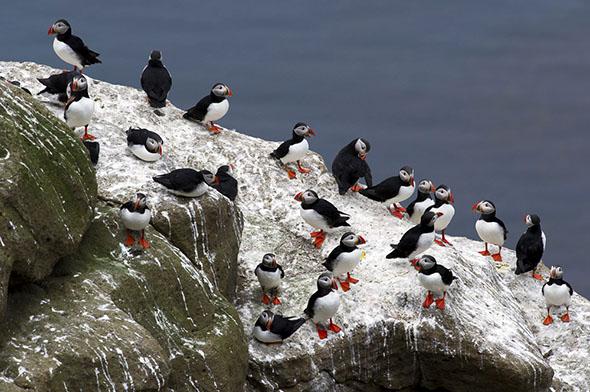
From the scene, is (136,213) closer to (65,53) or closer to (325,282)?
(325,282)

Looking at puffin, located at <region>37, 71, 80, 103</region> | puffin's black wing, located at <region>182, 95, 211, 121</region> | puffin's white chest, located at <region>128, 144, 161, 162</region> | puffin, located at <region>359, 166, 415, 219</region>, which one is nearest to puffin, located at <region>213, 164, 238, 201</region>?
puffin's white chest, located at <region>128, 144, 161, 162</region>

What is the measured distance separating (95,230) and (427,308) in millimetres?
5297

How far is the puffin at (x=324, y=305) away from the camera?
18734 mm

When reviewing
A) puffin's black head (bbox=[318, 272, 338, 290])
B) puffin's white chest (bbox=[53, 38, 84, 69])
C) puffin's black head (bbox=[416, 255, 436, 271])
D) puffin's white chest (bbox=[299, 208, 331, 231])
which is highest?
puffin's white chest (bbox=[53, 38, 84, 69])

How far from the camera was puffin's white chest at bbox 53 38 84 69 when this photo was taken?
22.7 meters

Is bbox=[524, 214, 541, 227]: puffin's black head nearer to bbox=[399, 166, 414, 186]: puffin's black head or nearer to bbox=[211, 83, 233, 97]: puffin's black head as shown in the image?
bbox=[399, 166, 414, 186]: puffin's black head

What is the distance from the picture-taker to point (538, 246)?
23.6m

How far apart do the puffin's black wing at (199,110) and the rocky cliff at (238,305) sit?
217 millimetres

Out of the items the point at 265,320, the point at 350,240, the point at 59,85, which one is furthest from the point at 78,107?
the point at 350,240

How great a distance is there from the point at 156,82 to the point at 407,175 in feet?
15.6

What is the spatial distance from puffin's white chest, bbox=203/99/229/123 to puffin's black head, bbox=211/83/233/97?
0.13m

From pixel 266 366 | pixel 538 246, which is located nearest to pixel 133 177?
pixel 266 366

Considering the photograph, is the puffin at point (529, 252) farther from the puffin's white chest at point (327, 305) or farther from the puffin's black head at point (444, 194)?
the puffin's white chest at point (327, 305)

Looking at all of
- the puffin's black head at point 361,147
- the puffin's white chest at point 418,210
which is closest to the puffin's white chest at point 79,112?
the puffin's black head at point 361,147
